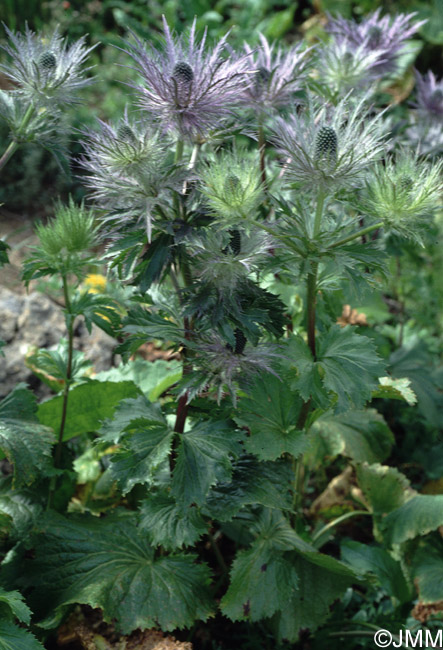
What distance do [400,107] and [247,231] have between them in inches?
170

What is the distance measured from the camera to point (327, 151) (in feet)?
4.90

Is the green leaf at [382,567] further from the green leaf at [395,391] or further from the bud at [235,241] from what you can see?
the bud at [235,241]

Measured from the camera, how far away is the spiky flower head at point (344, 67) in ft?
7.41

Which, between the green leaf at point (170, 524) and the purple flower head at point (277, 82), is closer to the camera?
the green leaf at point (170, 524)

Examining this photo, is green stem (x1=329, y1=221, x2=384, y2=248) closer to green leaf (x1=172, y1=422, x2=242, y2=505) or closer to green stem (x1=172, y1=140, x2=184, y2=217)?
green stem (x1=172, y1=140, x2=184, y2=217)

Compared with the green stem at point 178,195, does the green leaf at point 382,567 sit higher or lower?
lower

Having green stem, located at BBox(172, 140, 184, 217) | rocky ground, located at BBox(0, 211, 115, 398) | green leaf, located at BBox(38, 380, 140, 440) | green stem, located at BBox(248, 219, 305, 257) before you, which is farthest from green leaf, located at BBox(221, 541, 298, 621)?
rocky ground, located at BBox(0, 211, 115, 398)

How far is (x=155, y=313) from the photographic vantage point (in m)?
1.89

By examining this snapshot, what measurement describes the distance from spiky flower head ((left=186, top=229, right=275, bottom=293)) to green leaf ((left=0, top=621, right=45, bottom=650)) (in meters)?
1.01

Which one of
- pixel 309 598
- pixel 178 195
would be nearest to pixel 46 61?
pixel 178 195

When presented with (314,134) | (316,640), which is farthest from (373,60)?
(316,640)

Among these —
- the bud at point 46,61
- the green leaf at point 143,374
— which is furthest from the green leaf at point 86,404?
the bud at point 46,61

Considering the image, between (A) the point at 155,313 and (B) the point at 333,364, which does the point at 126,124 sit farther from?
(B) the point at 333,364

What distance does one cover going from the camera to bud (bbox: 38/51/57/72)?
1.73 meters
